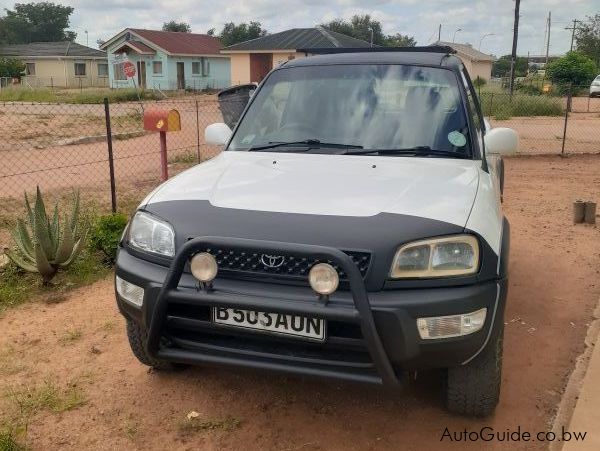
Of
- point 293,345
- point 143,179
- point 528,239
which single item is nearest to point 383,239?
point 293,345

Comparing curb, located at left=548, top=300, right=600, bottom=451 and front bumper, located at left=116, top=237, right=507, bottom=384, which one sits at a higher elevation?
front bumper, located at left=116, top=237, right=507, bottom=384

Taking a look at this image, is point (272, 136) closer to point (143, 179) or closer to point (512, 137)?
point (512, 137)

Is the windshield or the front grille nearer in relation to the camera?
the front grille

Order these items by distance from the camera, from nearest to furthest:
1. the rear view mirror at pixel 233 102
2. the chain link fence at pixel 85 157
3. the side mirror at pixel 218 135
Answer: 1. the side mirror at pixel 218 135
2. the chain link fence at pixel 85 157
3. the rear view mirror at pixel 233 102

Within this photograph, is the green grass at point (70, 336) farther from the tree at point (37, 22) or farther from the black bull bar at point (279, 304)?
the tree at point (37, 22)

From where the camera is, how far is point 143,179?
10039 mm

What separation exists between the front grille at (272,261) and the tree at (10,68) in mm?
51385

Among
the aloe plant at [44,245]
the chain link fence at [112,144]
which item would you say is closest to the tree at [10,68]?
the chain link fence at [112,144]

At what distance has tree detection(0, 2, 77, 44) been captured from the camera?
83750mm

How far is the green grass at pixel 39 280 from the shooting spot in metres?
4.77

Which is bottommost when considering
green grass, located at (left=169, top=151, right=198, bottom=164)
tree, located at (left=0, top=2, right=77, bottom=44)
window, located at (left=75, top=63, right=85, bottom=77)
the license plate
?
green grass, located at (left=169, top=151, right=198, bottom=164)

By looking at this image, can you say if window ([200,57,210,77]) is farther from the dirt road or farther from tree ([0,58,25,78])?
the dirt road

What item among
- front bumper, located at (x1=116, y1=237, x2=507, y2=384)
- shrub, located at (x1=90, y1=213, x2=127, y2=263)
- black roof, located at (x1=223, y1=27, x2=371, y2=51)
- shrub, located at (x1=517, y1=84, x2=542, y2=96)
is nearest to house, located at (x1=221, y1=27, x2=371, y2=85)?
black roof, located at (x1=223, y1=27, x2=371, y2=51)

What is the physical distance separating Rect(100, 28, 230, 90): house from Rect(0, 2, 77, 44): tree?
46.2 m
